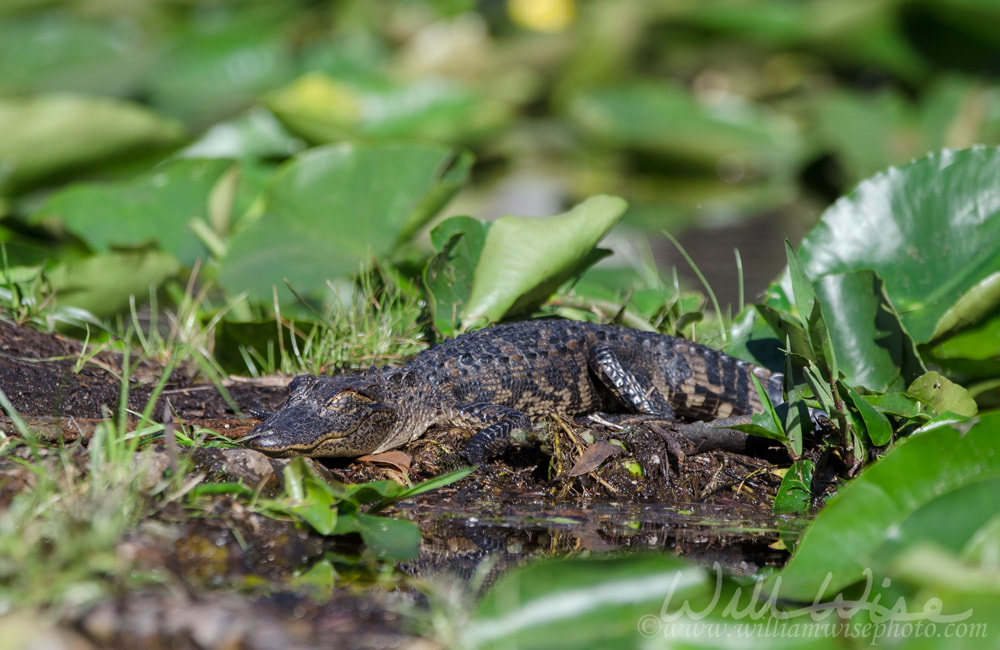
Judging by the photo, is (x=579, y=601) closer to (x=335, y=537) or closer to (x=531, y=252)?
(x=335, y=537)

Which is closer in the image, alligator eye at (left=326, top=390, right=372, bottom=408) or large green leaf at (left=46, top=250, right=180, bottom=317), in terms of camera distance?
alligator eye at (left=326, top=390, right=372, bottom=408)

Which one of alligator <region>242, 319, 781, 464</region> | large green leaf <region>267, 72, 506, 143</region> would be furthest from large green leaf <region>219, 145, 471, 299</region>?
large green leaf <region>267, 72, 506, 143</region>

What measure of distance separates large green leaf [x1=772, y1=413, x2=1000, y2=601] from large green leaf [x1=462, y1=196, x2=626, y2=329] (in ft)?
5.17

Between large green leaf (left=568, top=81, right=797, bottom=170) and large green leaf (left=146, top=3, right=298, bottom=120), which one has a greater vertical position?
large green leaf (left=146, top=3, right=298, bottom=120)

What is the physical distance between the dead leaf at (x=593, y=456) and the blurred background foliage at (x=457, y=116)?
149 cm

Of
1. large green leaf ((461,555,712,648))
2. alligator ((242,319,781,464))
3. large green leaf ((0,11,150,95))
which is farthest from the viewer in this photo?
large green leaf ((0,11,150,95))

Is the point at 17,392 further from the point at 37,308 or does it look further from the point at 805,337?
the point at 805,337

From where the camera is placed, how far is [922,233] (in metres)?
3.41

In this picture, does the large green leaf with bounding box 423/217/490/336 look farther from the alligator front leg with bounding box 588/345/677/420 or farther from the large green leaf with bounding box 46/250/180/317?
the large green leaf with bounding box 46/250/180/317

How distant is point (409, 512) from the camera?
248 cm

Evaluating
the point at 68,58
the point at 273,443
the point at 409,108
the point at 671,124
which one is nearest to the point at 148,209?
the point at 273,443

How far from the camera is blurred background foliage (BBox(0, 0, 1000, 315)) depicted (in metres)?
4.64

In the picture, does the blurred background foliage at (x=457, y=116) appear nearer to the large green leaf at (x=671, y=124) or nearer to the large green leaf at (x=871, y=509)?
the large green leaf at (x=671, y=124)

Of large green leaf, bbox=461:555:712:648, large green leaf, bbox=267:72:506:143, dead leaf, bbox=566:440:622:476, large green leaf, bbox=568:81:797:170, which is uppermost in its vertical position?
large green leaf, bbox=461:555:712:648
